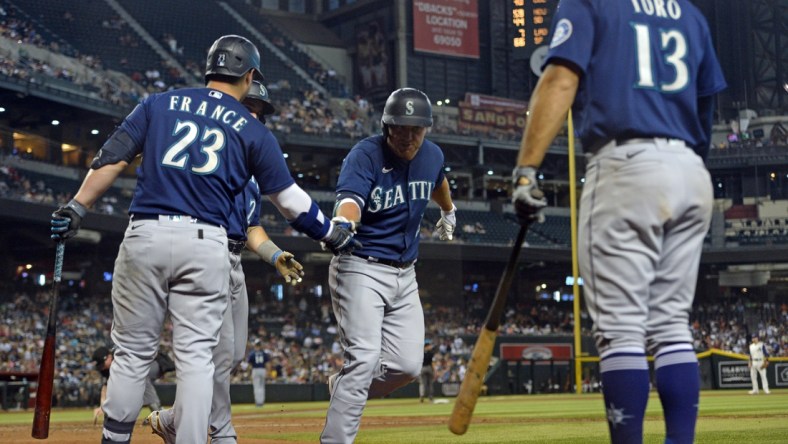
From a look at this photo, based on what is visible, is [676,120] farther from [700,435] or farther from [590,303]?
[700,435]

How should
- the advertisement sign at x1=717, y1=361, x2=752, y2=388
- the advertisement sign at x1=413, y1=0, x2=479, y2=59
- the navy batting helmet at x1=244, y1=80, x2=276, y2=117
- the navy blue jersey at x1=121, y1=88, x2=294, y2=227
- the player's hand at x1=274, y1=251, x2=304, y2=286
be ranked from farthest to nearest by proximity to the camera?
1. the advertisement sign at x1=413, y1=0, x2=479, y2=59
2. the advertisement sign at x1=717, y1=361, x2=752, y2=388
3. the navy batting helmet at x1=244, y1=80, x2=276, y2=117
4. the player's hand at x1=274, y1=251, x2=304, y2=286
5. the navy blue jersey at x1=121, y1=88, x2=294, y2=227

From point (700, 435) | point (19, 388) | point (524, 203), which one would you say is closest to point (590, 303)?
point (524, 203)

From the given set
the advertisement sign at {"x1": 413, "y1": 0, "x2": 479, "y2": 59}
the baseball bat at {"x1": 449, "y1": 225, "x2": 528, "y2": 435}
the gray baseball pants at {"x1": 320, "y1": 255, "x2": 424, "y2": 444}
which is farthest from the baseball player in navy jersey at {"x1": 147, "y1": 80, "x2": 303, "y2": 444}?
the advertisement sign at {"x1": 413, "y1": 0, "x2": 479, "y2": 59}

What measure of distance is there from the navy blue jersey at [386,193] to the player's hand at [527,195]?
210cm

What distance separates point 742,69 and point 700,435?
4960cm

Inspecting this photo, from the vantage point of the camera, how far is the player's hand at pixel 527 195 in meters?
3.83

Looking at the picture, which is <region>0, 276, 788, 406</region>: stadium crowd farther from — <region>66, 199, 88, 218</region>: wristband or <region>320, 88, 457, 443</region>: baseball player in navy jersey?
<region>66, 199, 88, 218</region>: wristband

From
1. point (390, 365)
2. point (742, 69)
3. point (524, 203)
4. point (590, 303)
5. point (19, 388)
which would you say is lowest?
point (19, 388)

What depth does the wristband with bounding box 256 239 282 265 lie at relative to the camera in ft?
20.2

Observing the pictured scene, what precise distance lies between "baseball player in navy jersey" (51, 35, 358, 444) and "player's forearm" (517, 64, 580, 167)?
1.75m

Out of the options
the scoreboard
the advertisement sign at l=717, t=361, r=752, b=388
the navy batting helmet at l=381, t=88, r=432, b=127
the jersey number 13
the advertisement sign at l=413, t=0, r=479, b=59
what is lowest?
the advertisement sign at l=717, t=361, r=752, b=388

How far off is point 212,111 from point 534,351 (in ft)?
113

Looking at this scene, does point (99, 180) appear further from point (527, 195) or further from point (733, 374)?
point (733, 374)

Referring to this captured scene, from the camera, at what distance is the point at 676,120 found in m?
4.02
